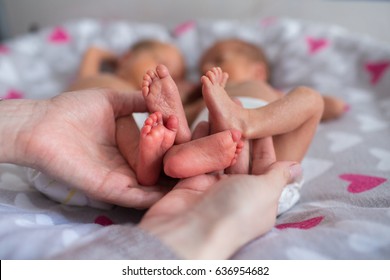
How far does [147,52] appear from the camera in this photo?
164 cm

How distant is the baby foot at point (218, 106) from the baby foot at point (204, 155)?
8cm

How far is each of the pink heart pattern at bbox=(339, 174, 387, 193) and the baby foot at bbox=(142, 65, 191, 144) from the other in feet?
1.36

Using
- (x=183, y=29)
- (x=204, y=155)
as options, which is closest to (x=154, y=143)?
(x=204, y=155)

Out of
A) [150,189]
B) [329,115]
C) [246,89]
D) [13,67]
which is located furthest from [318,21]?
[150,189]

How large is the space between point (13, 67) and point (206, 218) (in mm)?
1441

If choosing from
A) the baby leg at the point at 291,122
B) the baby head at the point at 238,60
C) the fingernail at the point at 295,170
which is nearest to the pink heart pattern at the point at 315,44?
the baby head at the point at 238,60

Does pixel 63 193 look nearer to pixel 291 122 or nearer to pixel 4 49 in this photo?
pixel 291 122

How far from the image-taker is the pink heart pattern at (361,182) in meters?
0.87

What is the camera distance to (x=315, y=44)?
5.55 ft

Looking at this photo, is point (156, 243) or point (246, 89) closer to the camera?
point (156, 243)

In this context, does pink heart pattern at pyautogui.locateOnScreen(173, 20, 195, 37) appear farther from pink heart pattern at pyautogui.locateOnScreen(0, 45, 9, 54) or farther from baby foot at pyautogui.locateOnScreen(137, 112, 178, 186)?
baby foot at pyautogui.locateOnScreen(137, 112, 178, 186)

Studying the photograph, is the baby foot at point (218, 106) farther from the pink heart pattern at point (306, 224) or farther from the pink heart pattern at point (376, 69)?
the pink heart pattern at point (376, 69)

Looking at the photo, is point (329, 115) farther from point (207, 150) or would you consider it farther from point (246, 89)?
point (207, 150)

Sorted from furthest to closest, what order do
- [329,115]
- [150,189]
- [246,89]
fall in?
[329,115] < [246,89] < [150,189]
